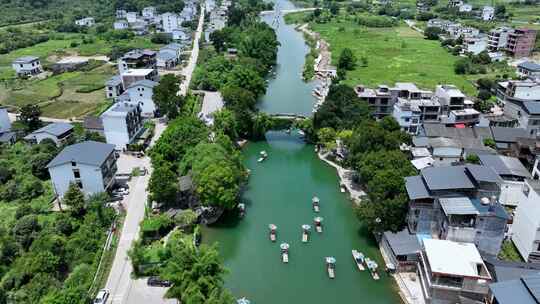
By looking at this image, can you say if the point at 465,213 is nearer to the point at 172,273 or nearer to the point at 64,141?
the point at 172,273

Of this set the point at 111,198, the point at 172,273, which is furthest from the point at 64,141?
the point at 172,273

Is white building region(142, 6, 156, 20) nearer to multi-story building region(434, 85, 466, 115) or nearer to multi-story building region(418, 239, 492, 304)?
multi-story building region(434, 85, 466, 115)

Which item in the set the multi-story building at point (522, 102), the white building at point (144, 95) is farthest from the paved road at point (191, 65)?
the multi-story building at point (522, 102)

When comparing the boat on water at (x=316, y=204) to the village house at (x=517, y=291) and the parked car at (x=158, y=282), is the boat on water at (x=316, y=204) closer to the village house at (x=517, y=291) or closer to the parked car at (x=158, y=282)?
the parked car at (x=158, y=282)

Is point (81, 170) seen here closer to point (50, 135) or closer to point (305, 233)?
point (50, 135)

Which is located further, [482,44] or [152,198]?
[482,44]

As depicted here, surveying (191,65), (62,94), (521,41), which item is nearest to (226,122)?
(62,94)

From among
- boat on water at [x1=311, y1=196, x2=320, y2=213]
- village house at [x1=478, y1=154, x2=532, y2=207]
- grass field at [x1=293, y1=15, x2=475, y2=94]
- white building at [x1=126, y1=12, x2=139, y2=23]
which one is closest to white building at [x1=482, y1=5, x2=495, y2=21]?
grass field at [x1=293, y1=15, x2=475, y2=94]
